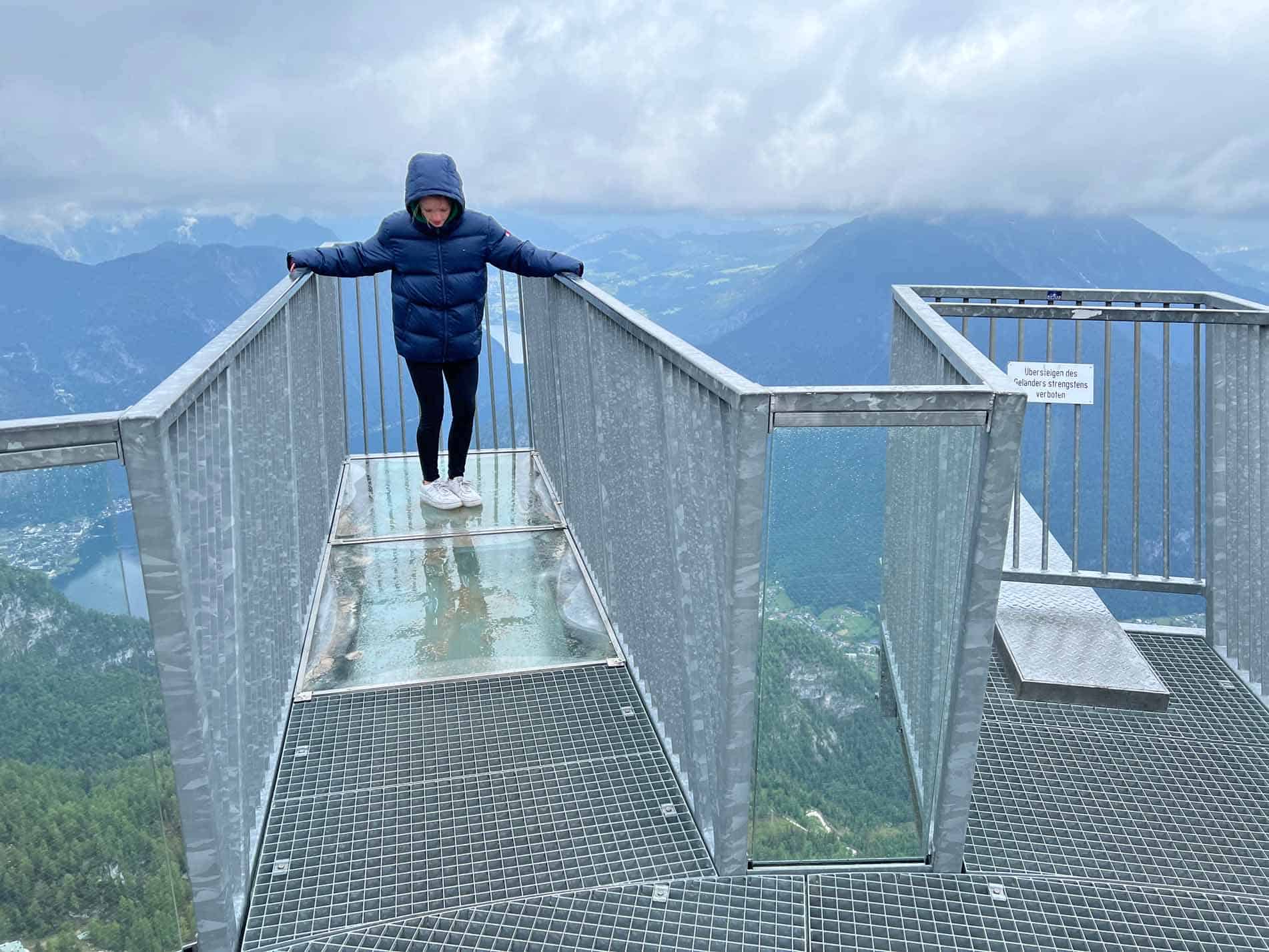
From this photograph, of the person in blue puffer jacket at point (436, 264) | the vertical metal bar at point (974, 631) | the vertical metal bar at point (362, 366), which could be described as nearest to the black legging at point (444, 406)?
the person in blue puffer jacket at point (436, 264)

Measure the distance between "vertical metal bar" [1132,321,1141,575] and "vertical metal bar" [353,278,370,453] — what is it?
4941 mm

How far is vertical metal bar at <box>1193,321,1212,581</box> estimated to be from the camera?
14.4ft

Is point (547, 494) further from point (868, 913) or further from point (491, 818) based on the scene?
point (868, 913)

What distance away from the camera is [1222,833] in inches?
124

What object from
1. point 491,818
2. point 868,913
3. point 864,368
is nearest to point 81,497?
point 491,818

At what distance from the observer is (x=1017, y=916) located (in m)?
2.72

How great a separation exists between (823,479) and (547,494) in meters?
3.82

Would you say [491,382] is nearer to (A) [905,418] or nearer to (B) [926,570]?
(B) [926,570]

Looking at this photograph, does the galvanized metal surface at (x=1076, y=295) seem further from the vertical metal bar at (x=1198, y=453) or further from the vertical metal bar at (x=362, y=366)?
the vertical metal bar at (x=362, y=366)

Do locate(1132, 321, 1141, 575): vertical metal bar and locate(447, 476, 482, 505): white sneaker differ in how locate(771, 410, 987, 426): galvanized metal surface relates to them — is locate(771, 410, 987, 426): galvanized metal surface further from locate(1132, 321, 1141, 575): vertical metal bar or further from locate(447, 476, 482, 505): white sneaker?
locate(447, 476, 482, 505): white sneaker

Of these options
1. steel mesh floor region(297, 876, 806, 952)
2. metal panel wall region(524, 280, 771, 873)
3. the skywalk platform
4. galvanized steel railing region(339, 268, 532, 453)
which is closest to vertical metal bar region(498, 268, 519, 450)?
galvanized steel railing region(339, 268, 532, 453)

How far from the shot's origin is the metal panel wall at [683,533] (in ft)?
8.48

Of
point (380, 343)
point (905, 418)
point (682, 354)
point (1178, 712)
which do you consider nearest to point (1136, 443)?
point (1178, 712)

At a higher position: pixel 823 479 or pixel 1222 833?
pixel 823 479
